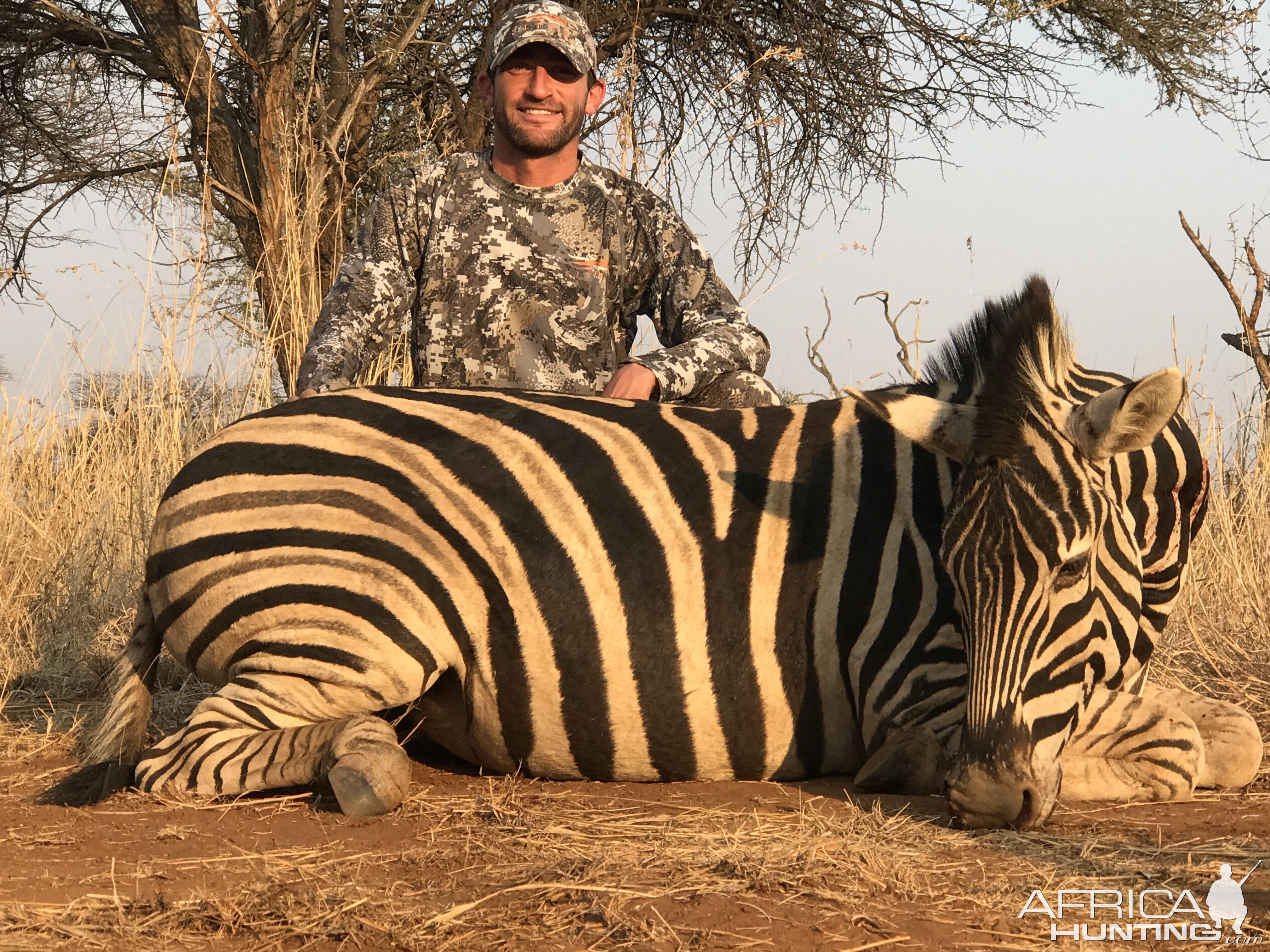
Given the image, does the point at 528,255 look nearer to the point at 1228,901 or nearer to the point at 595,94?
the point at 595,94

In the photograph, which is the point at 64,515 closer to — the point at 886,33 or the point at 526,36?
the point at 526,36

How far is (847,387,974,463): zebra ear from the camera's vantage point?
3.18 metres

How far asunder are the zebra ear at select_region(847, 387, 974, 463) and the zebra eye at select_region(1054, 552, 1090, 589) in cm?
39

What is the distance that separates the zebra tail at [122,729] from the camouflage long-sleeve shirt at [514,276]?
1815mm

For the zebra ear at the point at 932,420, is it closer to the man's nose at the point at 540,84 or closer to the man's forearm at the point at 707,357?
the man's forearm at the point at 707,357

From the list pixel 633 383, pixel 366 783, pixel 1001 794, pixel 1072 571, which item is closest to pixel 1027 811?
pixel 1001 794

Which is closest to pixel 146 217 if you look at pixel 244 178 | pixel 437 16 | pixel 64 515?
pixel 64 515

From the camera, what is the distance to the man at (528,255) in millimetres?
5426

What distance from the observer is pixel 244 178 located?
1119cm

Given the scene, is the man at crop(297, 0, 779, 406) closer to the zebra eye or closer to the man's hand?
the man's hand

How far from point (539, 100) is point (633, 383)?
1.61m

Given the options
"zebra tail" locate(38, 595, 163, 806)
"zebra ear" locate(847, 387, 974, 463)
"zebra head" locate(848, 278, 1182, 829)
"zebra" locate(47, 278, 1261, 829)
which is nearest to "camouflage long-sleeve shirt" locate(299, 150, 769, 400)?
"zebra" locate(47, 278, 1261, 829)

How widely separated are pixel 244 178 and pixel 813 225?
532 centimetres

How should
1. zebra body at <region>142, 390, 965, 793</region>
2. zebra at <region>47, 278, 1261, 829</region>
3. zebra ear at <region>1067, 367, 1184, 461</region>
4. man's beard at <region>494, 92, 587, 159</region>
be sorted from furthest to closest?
man's beard at <region>494, 92, 587, 159</region>
zebra body at <region>142, 390, 965, 793</region>
zebra at <region>47, 278, 1261, 829</region>
zebra ear at <region>1067, 367, 1184, 461</region>
